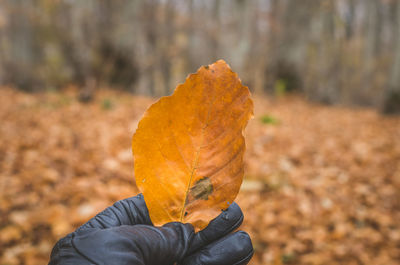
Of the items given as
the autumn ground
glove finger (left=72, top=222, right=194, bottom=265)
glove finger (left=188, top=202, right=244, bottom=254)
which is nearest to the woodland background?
the autumn ground

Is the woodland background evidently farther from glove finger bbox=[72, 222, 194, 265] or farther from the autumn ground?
glove finger bbox=[72, 222, 194, 265]

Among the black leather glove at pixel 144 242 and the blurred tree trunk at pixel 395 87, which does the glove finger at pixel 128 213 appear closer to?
the black leather glove at pixel 144 242

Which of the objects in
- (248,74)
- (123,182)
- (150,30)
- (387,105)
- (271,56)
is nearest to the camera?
(123,182)

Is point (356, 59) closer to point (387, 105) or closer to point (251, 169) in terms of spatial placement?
point (387, 105)

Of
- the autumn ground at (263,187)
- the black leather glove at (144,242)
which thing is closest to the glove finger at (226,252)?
the black leather glove at (144,242)

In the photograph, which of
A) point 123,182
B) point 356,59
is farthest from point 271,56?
point 123,182

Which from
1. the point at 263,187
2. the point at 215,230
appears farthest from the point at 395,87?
the point at 215,230
